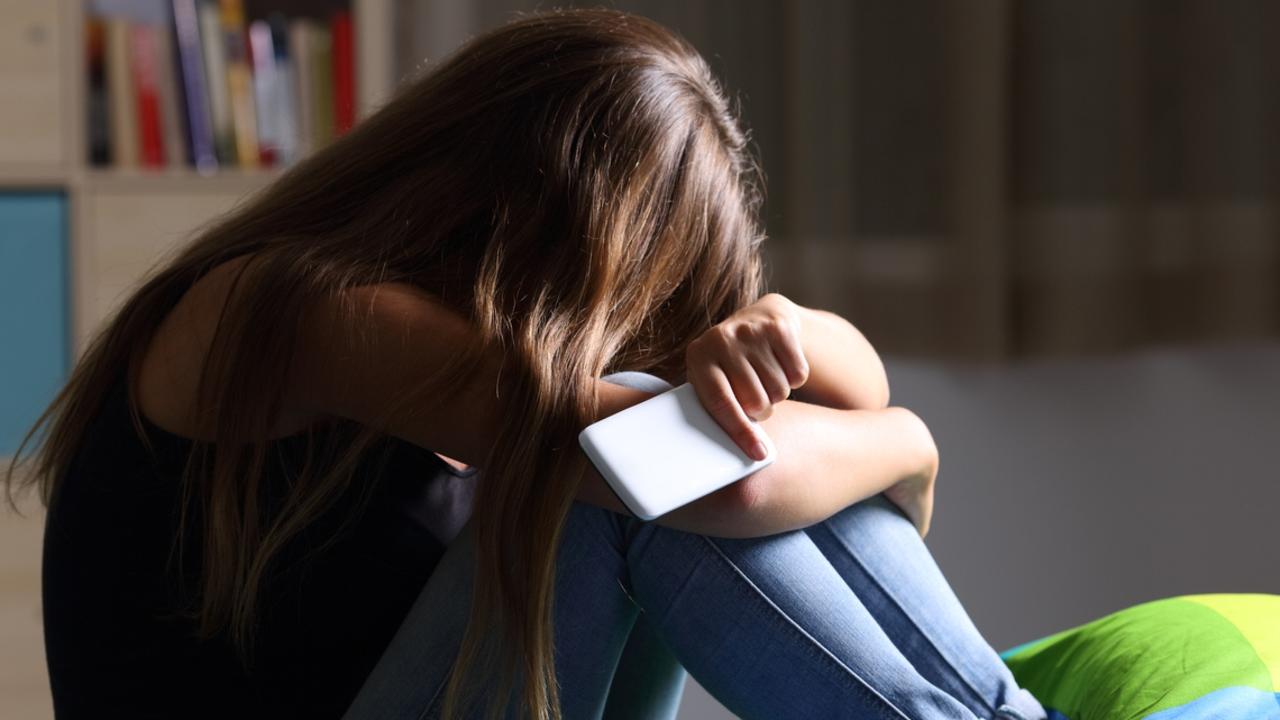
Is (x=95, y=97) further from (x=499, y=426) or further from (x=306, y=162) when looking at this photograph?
(x=499, y=426)

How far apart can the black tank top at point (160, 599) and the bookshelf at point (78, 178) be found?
89cm

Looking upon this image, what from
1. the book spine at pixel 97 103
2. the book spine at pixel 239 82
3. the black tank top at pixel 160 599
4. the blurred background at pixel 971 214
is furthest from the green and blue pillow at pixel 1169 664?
the book spine at pixel 97 103

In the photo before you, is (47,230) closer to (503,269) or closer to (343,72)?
(343,72)

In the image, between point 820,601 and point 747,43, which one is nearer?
point 820,601

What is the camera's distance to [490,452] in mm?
739

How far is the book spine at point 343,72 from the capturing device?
1.74m

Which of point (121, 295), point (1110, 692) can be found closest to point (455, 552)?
point (1110, 692)

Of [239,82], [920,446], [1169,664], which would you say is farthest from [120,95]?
[1169,664]

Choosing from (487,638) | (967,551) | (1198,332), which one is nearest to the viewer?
(487,638)

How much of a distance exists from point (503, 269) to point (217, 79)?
1.10m

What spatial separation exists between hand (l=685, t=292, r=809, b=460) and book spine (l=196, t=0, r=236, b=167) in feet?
3.91

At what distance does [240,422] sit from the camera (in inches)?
30.7

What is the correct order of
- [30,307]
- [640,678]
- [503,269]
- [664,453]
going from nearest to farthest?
[664,453], [503,269], [640,678], [30,307]

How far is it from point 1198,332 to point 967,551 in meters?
0.44
